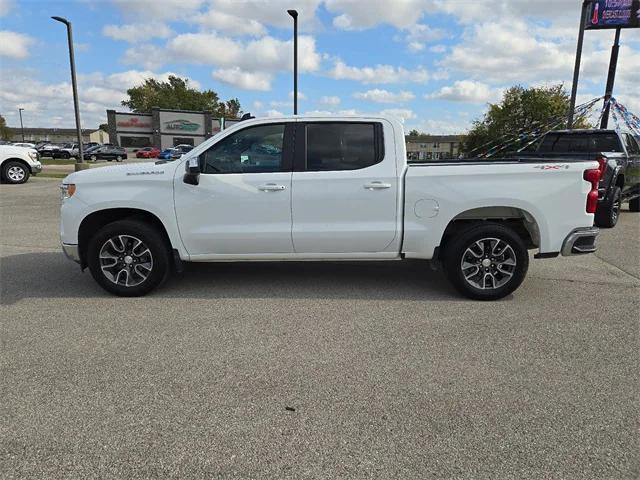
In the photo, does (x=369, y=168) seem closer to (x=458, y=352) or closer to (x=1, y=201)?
(x=458, y=352)

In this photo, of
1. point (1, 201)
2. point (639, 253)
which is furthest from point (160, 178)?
point (1, 201)

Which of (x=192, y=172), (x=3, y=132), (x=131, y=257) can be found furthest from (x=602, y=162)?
(x=3, y=132)

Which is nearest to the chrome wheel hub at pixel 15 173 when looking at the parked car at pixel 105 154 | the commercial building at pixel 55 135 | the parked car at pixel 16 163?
the parked car at pixel 16 163

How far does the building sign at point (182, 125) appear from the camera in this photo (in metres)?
61.0

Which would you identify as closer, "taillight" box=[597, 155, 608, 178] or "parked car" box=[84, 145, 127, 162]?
"taillight" box=[597, 155, 608, 178]

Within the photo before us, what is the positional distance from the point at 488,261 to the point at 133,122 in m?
64.1

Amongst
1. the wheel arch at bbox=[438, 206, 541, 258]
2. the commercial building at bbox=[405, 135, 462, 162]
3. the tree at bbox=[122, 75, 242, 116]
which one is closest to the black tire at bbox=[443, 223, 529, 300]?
the wheel arch at bbox=[438, 206, 541, 258]

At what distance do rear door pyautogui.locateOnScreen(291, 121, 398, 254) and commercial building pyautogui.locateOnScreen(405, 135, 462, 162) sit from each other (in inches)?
22.6

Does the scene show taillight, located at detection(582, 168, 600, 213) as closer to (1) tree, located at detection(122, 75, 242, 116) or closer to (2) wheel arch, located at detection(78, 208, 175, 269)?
(2) wheel arch, located at detection(78, 208, 175, 269)

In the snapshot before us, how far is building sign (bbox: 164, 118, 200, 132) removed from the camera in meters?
61.0

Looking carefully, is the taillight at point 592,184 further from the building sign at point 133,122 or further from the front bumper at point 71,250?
the building sign at point 133,122

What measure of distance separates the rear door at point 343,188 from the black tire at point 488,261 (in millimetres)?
718

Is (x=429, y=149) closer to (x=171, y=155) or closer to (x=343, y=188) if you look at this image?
(x=171, y=155)

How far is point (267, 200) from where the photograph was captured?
15.1 ft
